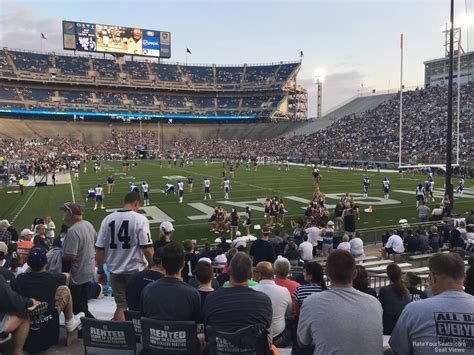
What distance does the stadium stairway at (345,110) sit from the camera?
7006 cm

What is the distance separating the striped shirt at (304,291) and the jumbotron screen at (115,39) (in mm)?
83011

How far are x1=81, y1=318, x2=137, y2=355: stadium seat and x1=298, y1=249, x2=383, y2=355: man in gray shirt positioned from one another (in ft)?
5.05

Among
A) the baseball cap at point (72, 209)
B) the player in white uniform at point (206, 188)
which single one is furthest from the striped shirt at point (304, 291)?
the player in white uniform at point (206, 188)

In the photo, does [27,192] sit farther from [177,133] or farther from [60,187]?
[177,133]

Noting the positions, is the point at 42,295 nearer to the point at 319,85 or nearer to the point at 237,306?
the point at 237,306

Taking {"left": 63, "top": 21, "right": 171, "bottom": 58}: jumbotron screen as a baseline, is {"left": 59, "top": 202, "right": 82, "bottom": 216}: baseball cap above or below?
below

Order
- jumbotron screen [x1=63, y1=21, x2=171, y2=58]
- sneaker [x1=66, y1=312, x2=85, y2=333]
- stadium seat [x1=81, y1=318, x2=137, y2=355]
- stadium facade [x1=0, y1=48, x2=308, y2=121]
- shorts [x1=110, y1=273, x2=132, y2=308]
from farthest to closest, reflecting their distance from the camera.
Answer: jumbotron screen [x1=63, y1=21, x2=171, y2=58], stadium facade [x1=0, y1=48, x2=308, y2=121], shorts [x1=110, y1=273, x2=132, y2=308], sneaker [x1=66, y1=312, x2=85, y2=333], stadium seat [x1=81, y1=318, x2=137, y2=355]

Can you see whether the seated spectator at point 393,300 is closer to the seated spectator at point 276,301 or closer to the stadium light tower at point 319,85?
the seated spectator at point 276,301

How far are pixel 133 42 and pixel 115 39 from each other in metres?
3.45

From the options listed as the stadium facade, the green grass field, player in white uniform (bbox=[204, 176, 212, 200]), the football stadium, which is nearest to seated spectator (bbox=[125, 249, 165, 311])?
the football stadium

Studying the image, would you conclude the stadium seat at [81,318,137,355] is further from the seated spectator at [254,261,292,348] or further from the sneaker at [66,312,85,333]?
the seated spectator at [254,261,292,348]

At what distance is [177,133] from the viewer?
8062 centimetres

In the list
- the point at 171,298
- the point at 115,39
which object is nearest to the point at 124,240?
the point at 171,298

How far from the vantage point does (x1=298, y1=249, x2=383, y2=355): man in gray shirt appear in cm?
267
